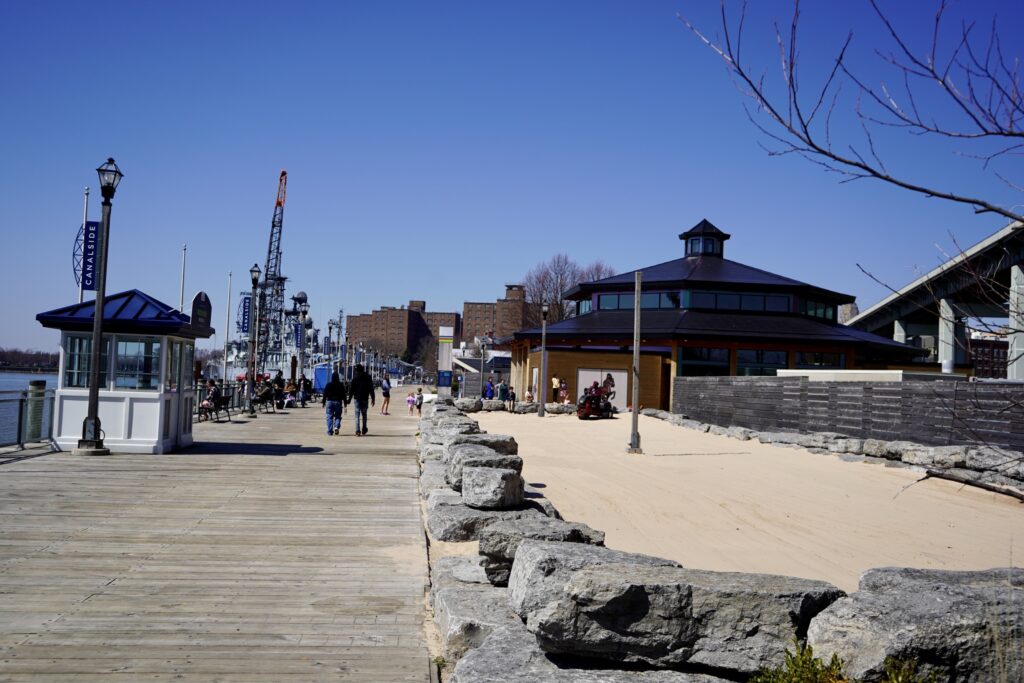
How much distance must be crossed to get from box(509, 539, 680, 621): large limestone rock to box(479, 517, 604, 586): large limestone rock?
3.60 ft

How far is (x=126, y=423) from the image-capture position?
16.0 m

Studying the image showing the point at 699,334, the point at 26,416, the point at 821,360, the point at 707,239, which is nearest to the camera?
the point at 26,416

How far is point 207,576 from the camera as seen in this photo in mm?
7129

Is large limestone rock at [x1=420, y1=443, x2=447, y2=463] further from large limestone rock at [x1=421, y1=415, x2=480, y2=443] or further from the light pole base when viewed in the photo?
the light pole base

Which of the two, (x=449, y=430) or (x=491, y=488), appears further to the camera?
(x=449, y=430)

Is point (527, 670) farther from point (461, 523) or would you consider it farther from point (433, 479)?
point (433, 479)

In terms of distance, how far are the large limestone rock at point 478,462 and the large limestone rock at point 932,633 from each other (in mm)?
5451

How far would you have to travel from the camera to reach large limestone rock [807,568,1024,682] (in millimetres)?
3672

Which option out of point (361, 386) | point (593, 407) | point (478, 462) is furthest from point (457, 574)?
point (593, 407)

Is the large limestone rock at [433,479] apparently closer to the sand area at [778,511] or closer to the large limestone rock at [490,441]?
the large limestone rock at [490,441]

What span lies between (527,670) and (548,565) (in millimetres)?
700

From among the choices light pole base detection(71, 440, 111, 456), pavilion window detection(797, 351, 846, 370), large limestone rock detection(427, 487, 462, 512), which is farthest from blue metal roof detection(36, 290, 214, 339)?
pavilion window detection(797, 351, 846, 370)

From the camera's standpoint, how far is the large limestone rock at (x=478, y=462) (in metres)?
9.52

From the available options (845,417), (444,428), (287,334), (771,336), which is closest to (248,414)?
(444,428)
